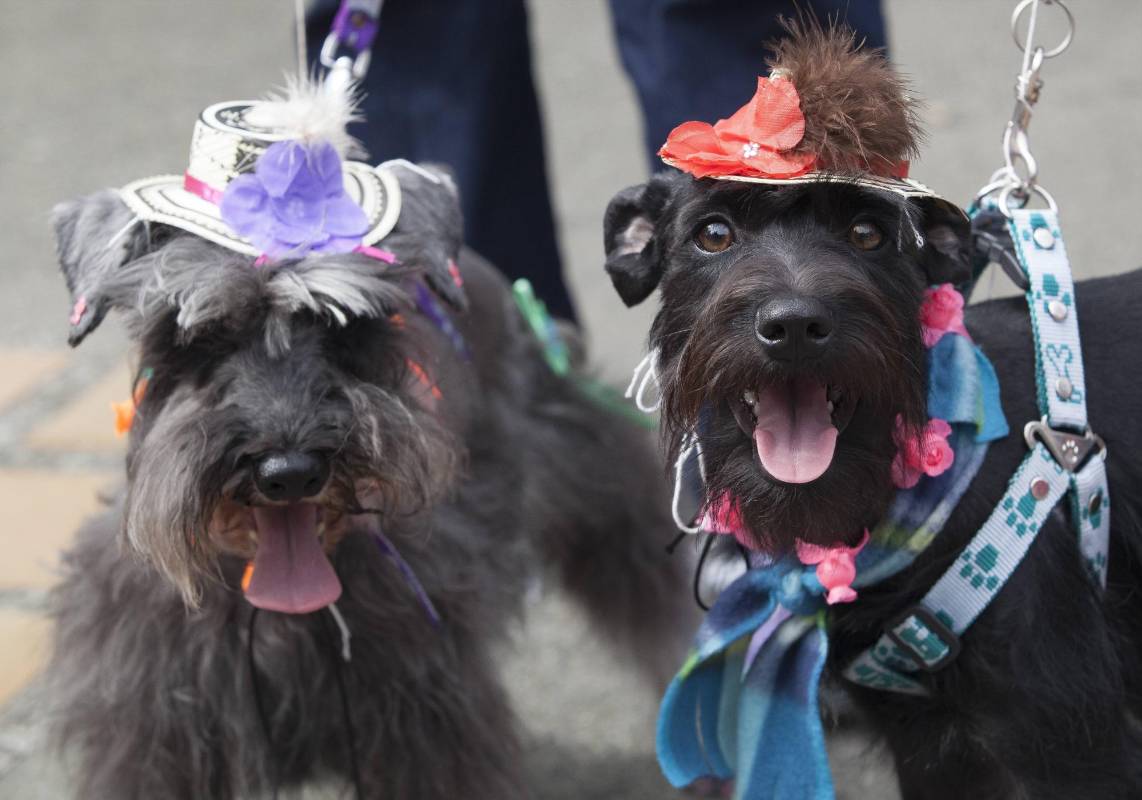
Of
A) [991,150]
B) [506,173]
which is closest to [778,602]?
[506,173]

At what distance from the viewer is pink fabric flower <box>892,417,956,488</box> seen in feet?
7.08

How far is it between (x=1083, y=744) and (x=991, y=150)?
4.26 m

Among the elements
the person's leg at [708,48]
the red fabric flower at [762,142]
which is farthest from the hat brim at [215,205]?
the person's leg at [708,48]

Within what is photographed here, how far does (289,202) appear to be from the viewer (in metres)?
2.44

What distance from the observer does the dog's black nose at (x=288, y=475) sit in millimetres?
2314

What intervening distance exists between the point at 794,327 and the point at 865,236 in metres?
0.26

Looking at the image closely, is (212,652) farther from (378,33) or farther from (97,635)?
(378,33)

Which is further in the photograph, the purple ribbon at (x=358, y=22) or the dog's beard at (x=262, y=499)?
the purple ribbon at (x=358, y=22)

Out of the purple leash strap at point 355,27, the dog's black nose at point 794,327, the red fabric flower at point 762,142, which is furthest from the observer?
the purple leash strap at point 355,27

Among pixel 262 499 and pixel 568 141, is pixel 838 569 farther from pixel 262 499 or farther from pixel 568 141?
pixel 568 141

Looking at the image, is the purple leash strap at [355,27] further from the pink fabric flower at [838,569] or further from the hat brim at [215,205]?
the pink fabric flower at [838,569]

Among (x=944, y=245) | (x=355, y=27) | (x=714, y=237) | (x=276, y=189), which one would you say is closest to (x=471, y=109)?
(x=355, y=27)

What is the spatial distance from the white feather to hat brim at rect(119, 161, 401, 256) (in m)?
0.07

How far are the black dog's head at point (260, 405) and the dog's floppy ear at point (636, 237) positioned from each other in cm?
41
